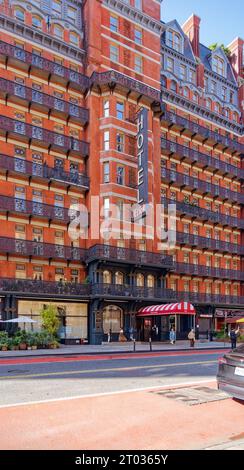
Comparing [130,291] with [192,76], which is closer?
[130,291]

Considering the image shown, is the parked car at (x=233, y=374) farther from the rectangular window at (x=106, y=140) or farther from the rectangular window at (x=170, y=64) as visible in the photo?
the rectangular window at (x=170, y=64)

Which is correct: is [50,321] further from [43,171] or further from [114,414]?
[114,414]

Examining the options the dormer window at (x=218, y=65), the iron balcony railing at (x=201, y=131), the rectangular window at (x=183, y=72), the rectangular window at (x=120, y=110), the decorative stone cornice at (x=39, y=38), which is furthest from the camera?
the dormer window at (x=218, y=65)

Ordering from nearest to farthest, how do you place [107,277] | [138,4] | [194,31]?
[107,277], [138,4], [194,31]

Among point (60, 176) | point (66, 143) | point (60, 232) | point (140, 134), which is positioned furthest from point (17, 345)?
point (140, 134)

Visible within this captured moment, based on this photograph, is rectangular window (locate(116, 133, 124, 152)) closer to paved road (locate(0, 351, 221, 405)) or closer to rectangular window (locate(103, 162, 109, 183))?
→ rectangular window (locate(103, 162, 109, 183))

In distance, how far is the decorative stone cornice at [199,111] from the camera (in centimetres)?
4541

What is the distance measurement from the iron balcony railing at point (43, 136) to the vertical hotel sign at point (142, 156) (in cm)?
457

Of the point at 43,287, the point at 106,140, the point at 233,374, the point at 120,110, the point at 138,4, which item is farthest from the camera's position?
the point at 138,4

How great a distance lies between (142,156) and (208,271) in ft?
51.2

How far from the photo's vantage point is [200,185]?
4691cm

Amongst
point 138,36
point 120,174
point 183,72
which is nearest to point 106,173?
point 120,174

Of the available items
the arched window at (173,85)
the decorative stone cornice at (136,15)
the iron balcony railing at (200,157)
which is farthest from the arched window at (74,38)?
the arched window at (173,85)

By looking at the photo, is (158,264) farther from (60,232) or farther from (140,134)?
(140,134)
